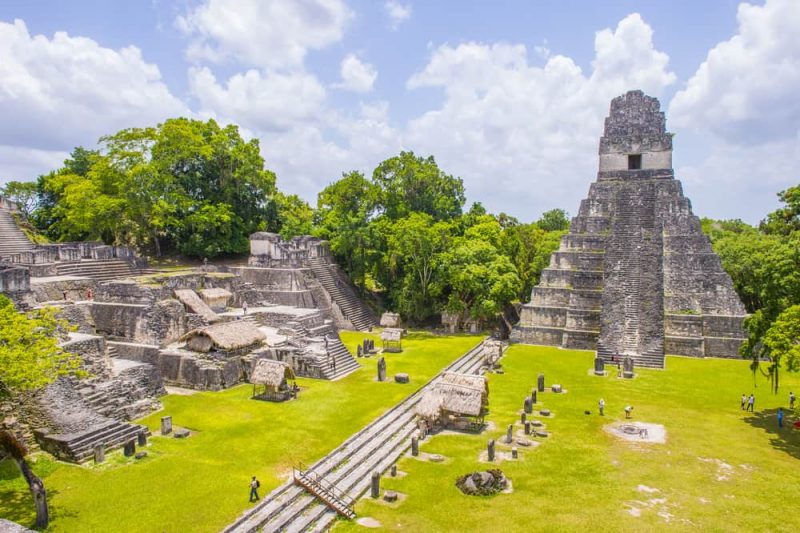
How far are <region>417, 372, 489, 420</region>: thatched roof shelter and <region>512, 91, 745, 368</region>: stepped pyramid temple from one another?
12228 mm

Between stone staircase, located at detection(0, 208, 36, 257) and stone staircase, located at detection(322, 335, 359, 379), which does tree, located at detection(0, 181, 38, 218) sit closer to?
stone staircase, located at detection(0, 208, 36, 257)

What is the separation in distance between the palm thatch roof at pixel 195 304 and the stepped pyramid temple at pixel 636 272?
18.1 m

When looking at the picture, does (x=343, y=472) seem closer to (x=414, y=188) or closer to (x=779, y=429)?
(x=779, y=429)

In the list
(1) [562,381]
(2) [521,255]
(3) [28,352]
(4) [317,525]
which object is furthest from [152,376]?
(2) [521,255]

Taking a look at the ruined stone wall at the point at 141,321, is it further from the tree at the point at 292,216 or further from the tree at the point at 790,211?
the tree at the point at 790,211

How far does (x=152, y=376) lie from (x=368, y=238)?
67.2 ft

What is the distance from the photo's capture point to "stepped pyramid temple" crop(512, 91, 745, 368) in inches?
1154

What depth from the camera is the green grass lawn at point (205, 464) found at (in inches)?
504

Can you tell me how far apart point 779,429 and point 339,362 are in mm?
18020

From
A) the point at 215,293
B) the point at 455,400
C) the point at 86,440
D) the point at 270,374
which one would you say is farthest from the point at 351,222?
the point at 86,440

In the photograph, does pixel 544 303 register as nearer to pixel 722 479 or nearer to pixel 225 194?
pixel 722 479

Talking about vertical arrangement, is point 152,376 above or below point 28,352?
below

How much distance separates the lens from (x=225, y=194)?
4209 cm

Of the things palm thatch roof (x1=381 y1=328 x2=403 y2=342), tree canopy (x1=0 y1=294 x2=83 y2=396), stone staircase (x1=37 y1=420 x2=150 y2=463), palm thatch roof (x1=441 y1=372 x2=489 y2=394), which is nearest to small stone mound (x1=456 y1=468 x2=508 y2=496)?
palm thatch roof (x1=441 y1=372 x2=489 y2=394)
